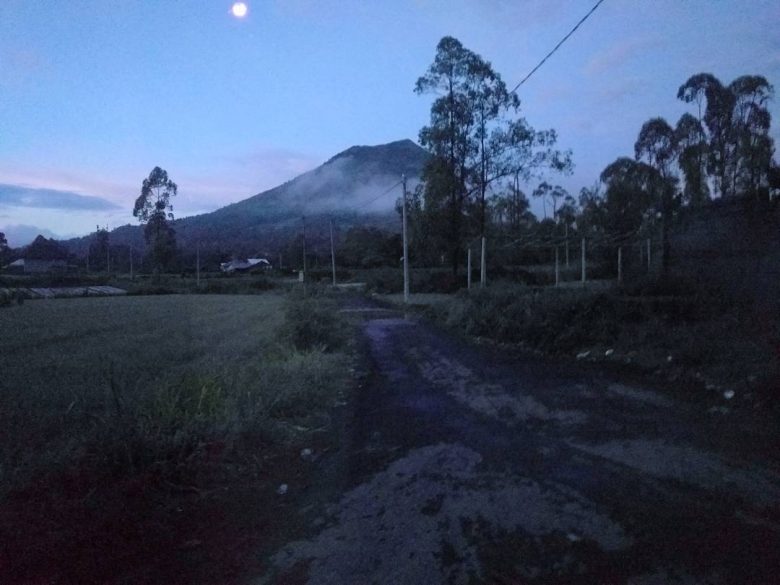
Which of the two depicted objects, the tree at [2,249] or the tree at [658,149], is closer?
the tree at [2,249]

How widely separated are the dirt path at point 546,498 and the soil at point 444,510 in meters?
0.02

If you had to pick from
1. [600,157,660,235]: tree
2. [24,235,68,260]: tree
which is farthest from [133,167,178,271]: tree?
[600,157,660,235]: tree

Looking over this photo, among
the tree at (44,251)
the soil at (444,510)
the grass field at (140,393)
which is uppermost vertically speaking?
the tree at (44,251)

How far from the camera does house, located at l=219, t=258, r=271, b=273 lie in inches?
3583

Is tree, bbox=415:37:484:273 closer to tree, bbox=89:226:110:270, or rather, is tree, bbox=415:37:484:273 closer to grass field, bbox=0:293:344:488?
grass field, bbox=0:293:344:488

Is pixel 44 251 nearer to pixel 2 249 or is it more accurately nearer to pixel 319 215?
pixel 2 249

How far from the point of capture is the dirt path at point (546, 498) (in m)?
4.07

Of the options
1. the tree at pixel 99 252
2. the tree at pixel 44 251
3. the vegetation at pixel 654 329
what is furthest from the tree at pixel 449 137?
the tree at pixel 99 252

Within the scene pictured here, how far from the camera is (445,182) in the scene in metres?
36.6

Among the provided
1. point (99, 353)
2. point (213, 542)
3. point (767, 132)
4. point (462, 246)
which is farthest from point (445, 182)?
point (213, 542)

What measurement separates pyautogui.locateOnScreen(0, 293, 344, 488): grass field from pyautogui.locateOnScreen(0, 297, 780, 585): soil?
367 millimetres

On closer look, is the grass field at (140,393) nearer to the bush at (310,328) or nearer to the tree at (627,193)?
the bush at (310,328)

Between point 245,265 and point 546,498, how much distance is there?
95960 mm

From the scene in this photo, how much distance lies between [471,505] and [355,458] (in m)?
1.95
